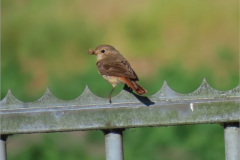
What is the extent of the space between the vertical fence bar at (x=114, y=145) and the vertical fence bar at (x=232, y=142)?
0.40 metres

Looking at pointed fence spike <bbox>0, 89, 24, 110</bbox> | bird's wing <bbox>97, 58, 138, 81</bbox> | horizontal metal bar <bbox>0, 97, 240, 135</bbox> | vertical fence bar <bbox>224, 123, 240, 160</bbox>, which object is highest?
bird's wing <bbox>97, 58, 138, 81</bbox>

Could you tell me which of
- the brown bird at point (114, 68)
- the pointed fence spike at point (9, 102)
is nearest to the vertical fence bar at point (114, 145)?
the pointed fence spike at point (9, 102)

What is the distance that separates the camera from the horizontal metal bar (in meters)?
3.16

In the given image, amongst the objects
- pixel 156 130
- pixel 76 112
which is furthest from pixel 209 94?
pixel 156 130

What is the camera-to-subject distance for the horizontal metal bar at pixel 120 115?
124 inches

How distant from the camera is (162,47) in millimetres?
9406

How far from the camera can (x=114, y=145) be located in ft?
10.5

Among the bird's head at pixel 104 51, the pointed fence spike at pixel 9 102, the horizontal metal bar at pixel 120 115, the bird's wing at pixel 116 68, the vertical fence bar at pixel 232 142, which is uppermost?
the bird's head at pixel 104 51

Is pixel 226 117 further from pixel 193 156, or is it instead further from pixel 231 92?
pixel 193 156

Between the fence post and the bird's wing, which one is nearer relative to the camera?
the fence post

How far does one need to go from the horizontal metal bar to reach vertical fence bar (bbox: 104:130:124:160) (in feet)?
0.12

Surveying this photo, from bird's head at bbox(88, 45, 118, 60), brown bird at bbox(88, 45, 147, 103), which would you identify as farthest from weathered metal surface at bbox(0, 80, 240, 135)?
bird's head at bbox(88, 45, 118, 60)

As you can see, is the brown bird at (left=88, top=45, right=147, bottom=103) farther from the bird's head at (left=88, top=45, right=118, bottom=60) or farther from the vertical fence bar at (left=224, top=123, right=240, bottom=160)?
the vertical fence bar at (left=224, top=123, right=240, bottom=160)

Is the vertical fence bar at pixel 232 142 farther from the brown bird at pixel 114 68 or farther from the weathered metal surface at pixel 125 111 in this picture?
the brown bird at pixel 114 68
